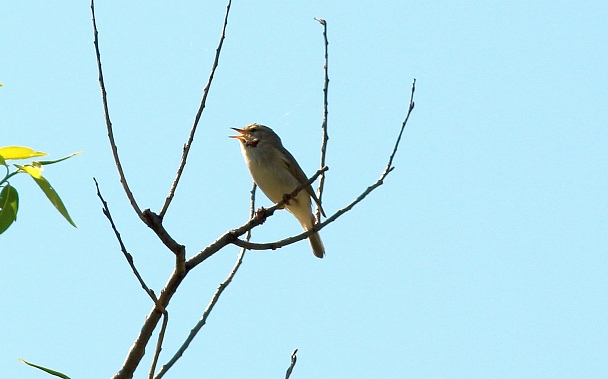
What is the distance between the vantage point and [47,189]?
6.24ft

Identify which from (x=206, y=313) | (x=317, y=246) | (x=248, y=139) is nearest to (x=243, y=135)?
(x=248, y=139)

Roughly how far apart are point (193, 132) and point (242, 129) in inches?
187

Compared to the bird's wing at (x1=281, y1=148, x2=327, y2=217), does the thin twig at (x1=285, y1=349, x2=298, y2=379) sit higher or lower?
lower

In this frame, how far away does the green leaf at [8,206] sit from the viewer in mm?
1924

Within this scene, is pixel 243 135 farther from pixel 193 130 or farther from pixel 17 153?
pixel 17 153

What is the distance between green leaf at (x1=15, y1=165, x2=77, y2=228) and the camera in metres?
1.89

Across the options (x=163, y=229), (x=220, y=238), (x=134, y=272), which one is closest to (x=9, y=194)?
(x=134, y=272)

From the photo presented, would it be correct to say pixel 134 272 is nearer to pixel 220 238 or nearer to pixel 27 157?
pixel 220 238

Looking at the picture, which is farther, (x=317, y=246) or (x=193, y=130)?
(x=317, y=246)

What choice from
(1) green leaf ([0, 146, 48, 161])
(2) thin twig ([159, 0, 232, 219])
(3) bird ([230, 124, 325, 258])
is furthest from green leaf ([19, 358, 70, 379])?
(3) bird ([230, 124, 325, 258])

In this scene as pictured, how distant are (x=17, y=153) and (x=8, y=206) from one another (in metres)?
0.13

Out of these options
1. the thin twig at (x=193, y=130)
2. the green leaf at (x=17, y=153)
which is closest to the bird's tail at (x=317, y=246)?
the thin twig at (x=193, y=130)

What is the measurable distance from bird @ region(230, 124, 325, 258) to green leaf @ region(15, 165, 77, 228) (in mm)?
4994

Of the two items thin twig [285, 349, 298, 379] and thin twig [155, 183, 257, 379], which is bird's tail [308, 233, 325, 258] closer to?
thin twig [155, 183, 257, 379]
